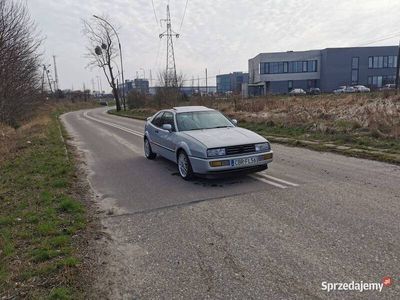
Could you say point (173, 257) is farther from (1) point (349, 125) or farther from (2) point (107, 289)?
(1) point (349, 125)

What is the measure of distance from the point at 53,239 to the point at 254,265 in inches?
99.2

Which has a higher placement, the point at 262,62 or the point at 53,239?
the point at 262,62

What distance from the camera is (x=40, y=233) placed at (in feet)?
14.8

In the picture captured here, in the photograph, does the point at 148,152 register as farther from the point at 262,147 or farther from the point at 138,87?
the point at 138,87

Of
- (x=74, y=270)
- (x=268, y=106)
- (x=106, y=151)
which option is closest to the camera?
(x=74, y=270)

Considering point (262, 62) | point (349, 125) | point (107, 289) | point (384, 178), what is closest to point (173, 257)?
point (107, 289)

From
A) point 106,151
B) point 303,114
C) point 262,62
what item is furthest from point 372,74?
point 106,151

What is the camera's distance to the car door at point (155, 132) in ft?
30.9

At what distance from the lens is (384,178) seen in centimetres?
683

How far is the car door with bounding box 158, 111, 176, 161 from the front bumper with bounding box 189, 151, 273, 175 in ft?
4.14

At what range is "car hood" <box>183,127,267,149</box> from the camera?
6.81m

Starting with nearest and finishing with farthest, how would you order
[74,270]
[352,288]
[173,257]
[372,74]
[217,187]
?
[352,288], [74,270], [173,257], [217,187], [372,74]

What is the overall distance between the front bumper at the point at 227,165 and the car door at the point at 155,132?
8.20 feet

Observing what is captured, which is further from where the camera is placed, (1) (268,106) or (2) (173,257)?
(1) (268,106)
